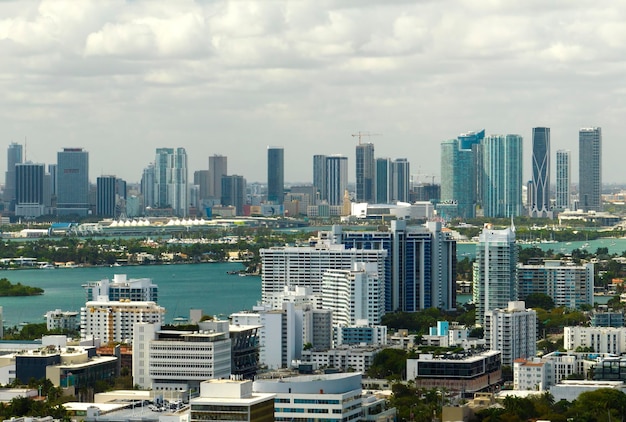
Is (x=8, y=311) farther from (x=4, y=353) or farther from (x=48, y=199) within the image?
(x=48, y=199)

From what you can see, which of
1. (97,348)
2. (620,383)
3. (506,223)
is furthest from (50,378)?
(506,223)

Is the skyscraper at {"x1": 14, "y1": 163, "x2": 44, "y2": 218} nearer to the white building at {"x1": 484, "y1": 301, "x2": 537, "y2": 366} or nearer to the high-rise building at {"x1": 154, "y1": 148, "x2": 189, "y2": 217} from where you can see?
the high-rise building at {"x1": 154, "y1": 148, "x2": 189, "y2": 217}

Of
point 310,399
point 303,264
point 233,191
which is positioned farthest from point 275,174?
point 310,399

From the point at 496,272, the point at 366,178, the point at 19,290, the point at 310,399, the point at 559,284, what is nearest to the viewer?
the point at 310,399

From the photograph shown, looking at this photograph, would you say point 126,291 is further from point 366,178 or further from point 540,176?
point 366,178

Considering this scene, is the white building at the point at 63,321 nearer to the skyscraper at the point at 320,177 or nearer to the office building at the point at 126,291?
the office building at the point at 126,291

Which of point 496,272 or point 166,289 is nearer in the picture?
point 496,272

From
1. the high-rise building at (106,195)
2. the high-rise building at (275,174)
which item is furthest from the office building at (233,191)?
the high-rise building at (106,195)
